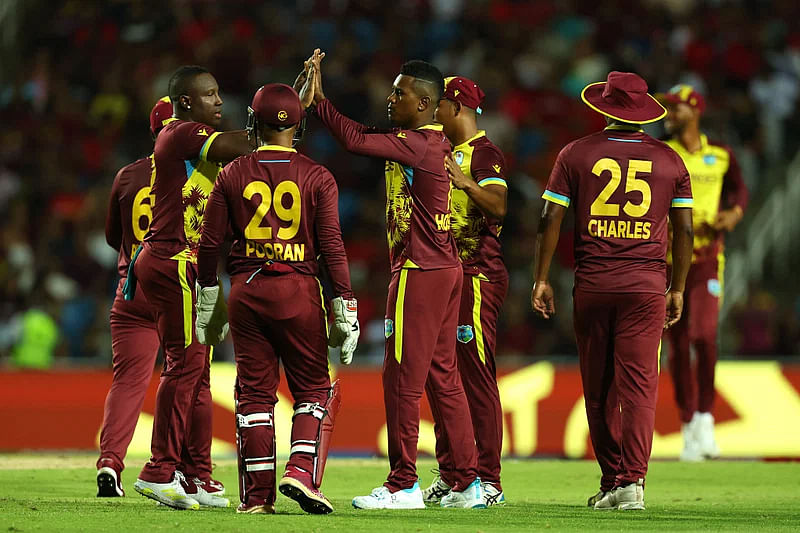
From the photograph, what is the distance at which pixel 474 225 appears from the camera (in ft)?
28.5

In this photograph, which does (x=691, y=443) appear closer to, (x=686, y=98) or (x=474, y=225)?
(x=686, y=98)

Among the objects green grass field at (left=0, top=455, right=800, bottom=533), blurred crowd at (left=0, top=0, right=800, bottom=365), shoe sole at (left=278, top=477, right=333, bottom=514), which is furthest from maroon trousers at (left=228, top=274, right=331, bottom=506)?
blurred crowd at (left=0, top=0, right=800, bottom=365)

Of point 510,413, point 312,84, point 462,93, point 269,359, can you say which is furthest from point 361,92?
point 269,359

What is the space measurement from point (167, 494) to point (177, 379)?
664 millimetres

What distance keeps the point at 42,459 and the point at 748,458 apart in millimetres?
6112

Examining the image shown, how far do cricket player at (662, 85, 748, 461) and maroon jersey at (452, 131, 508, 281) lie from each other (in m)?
3.47

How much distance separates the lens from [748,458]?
12.5 meters

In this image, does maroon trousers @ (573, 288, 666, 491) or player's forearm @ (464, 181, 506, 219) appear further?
player's forearm @ (464, 181, 506, 219)

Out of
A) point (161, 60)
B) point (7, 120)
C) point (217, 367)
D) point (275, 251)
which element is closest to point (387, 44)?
point (161, 60)

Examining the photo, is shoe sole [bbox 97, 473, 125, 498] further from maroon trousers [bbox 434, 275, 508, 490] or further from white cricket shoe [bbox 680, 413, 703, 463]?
white cricket shoe [bbox 680, 413, 703, 463]

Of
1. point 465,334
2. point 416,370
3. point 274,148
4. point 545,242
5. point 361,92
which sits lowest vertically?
point 416,370

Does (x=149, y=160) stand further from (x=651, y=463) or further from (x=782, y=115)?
(x=782, y=115)

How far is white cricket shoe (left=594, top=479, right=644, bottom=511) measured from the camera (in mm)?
8023

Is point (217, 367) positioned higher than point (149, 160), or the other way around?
point (149, 160)
